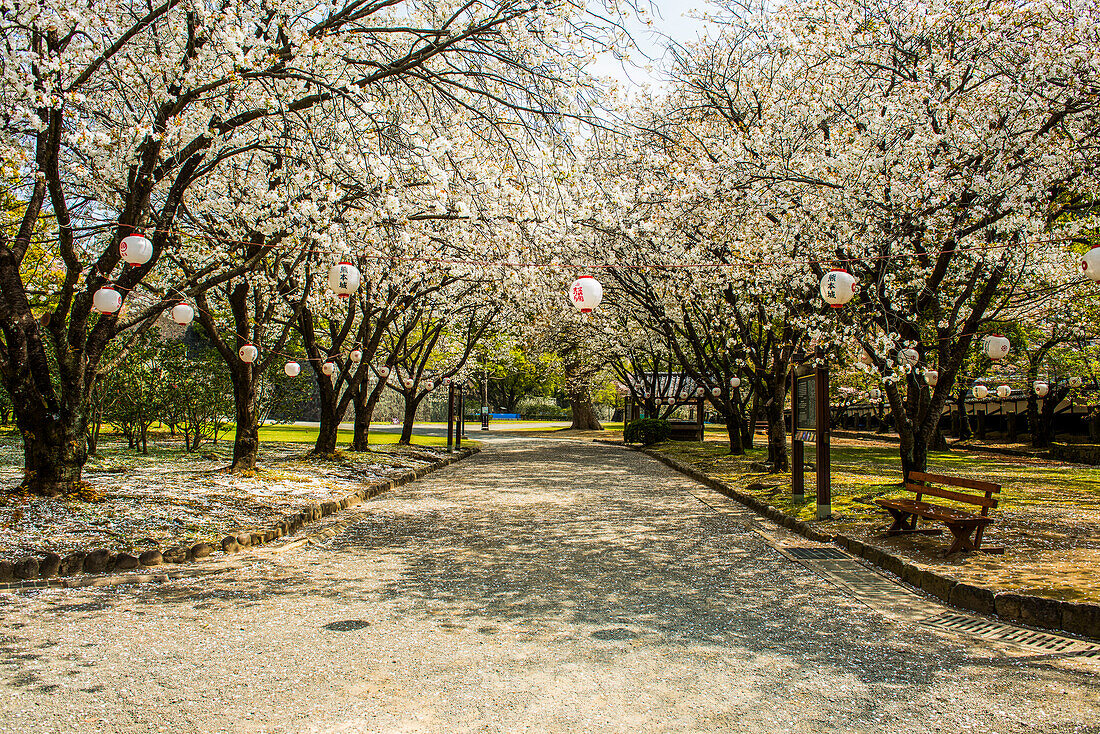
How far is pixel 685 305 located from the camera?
64.2ft

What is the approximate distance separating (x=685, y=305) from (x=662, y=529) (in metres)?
11.2

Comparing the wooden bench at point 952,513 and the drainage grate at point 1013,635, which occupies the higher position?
the wooden bench at point 952,513

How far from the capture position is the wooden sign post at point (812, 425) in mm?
9641

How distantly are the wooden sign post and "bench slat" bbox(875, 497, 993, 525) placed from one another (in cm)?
133

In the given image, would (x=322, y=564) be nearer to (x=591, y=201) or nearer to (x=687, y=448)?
(x=591, y=201)

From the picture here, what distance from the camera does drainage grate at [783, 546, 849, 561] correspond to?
7.68 metres

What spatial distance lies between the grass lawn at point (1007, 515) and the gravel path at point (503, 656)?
145 centimetres

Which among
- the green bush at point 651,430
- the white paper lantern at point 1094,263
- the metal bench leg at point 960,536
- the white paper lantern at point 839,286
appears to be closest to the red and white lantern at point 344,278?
the white paper lantern at point 839,286

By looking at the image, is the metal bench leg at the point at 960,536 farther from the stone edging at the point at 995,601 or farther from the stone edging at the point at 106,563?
the stone edging at the point at 106,563

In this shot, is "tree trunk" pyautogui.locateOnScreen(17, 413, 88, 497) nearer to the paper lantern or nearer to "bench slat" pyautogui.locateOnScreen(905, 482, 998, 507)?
the paper lantern

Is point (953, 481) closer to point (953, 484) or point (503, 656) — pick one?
point (953, 484)

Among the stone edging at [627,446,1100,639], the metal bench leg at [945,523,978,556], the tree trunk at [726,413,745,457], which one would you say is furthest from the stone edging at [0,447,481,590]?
the tree trunk at [726,413,745,457]

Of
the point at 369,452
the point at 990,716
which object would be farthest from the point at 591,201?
the point at 369,452

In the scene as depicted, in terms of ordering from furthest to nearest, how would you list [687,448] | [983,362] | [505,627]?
1. [687,448]
2. [983,362]
3. [505,627]
